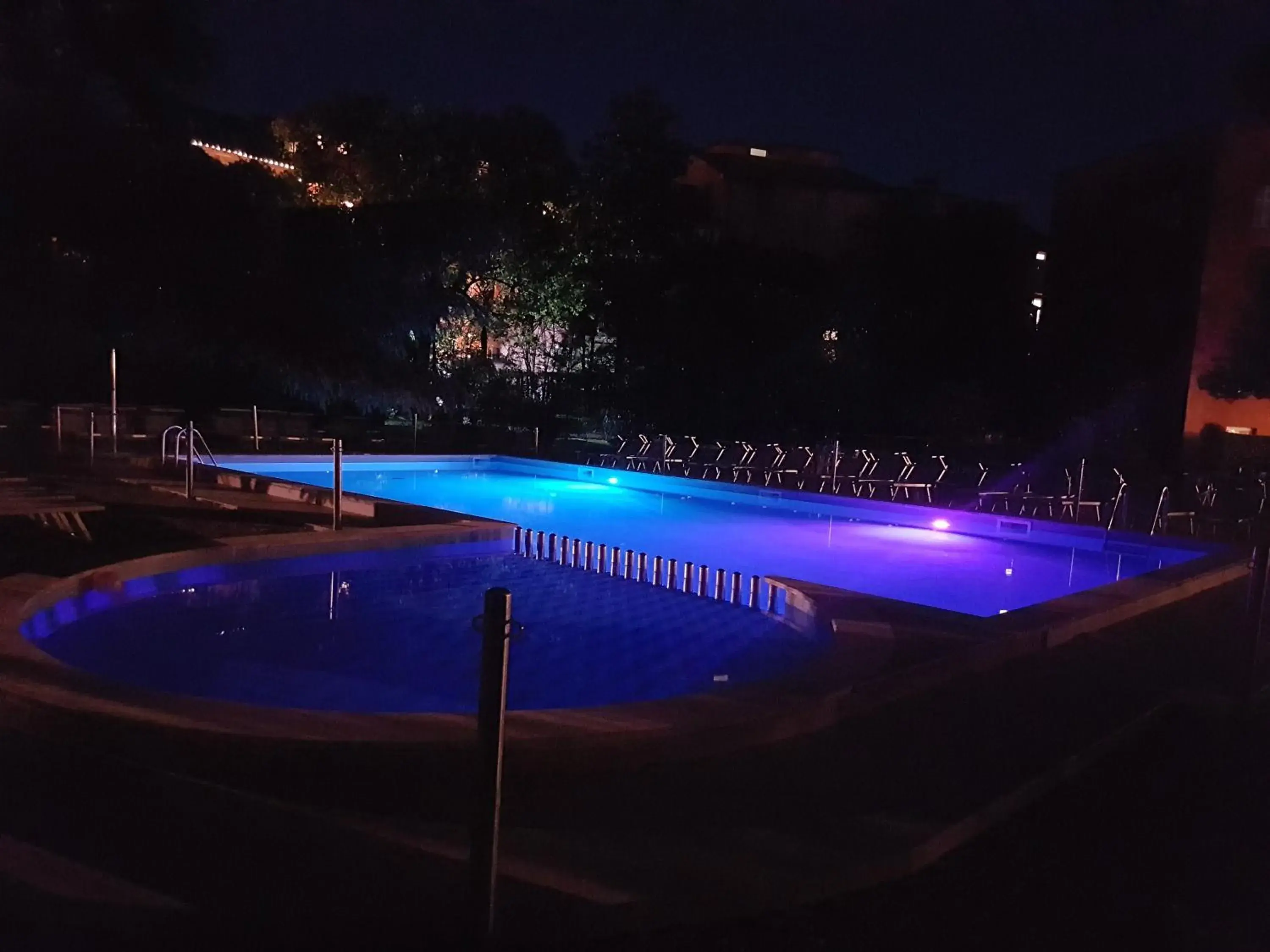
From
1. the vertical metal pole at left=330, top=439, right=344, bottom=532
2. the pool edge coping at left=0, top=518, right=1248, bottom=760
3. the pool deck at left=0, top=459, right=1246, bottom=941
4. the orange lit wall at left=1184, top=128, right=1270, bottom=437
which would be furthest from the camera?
the orange lit wall at left=1184, top=128, right=1270, bottom=437

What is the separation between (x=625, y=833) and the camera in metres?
3.26

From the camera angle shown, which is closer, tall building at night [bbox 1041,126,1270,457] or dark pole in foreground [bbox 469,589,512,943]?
dark pole in foreground [bbox 469,589,512,943]

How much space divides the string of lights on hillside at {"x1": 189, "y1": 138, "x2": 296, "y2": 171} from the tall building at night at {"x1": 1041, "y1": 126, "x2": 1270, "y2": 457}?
1582 centimetres

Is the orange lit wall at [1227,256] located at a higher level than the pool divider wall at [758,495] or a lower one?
higher

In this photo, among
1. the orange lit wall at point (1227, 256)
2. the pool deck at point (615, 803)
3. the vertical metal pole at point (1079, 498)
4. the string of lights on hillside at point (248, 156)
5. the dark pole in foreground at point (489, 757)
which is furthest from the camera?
the string of lights on hillside at point (248, 156)

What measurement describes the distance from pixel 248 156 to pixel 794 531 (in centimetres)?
1816

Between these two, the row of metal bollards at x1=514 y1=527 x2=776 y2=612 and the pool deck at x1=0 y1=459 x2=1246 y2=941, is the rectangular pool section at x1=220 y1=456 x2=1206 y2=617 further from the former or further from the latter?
the pool deck at x1=0 y1=459 x2=1246 y2=941

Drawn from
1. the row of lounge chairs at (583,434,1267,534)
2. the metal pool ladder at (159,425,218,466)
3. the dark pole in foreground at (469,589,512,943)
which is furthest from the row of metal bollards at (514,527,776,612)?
the row of lounge chairs at (583,434,1267,534)

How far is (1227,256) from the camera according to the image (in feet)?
64.0

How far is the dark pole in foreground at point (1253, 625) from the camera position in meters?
4.95

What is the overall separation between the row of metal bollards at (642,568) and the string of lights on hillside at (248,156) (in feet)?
46.1

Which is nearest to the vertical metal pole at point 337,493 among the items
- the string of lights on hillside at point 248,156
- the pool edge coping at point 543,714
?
the pool edge coping at point 543,714

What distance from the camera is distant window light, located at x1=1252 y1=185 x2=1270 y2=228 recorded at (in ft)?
64.3

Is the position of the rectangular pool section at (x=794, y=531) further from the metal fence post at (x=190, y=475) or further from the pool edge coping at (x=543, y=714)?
the pool edge coping at (x=543, y=714)
